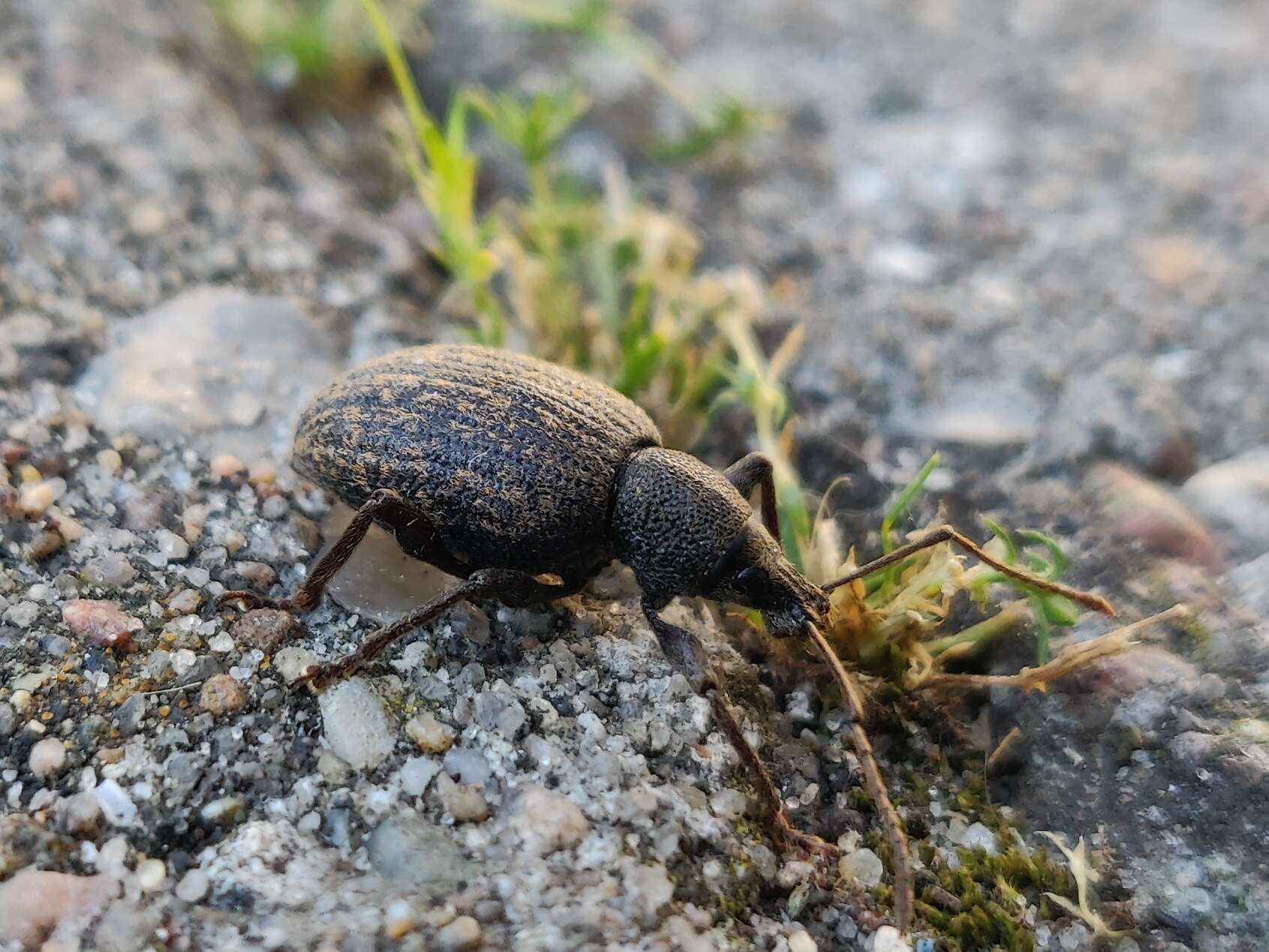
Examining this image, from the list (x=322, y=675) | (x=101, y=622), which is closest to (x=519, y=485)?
(x=322, y=675)

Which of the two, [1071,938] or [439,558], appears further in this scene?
[439,558]

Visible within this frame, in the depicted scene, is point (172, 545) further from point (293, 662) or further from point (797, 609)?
Result: point (797, 609)

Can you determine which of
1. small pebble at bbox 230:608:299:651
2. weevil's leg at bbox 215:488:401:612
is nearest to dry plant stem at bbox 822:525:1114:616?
weevil's leg at bbox 215:488:401:612

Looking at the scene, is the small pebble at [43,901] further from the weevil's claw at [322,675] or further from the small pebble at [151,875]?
the weevil's claw at [322,675]

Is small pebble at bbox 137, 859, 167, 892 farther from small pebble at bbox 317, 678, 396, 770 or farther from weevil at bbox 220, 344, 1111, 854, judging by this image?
weevil at bbox 220, 344, 1111, 854

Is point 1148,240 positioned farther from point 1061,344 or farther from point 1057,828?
point 1057,828

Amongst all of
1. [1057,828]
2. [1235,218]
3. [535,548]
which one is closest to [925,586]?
[1057,828]

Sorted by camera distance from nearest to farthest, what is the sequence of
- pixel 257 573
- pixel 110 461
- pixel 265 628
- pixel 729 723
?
pixel 729 723 → pixel 265 628 → pixel 257 573 → pixel 110 461

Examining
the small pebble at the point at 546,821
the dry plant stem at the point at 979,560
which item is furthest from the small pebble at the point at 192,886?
the dry plant stem at the point at 979,560
